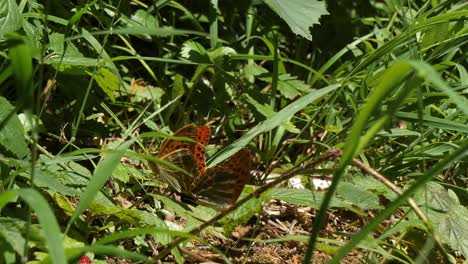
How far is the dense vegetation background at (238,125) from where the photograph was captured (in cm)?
216

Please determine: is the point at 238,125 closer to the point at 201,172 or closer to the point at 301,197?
the point at 201,172

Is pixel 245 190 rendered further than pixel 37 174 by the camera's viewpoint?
Yes

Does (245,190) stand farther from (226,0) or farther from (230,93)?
(226,0)

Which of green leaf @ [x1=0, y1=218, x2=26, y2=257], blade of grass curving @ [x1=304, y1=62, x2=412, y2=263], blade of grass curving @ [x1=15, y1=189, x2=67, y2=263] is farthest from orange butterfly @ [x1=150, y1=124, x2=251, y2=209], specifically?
blade of grass curving @ [x1=15, y1=189, x2=67, y2=263]

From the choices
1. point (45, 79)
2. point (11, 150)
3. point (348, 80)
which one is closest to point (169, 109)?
point (45, 79)

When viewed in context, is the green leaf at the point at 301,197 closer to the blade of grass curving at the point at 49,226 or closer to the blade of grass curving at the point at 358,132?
the blade of grass curving at the point at 358,132

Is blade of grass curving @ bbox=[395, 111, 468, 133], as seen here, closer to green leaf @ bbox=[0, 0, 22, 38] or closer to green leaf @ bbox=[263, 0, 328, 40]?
green leaf @ bbox=[263, 0, 328, 40]

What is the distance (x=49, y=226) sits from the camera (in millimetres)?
1354

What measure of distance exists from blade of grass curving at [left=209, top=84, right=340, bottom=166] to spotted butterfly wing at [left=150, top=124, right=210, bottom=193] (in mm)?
104

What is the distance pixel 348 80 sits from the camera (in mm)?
2957

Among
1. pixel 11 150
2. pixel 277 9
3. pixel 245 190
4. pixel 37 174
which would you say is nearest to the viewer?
pixel 37 174

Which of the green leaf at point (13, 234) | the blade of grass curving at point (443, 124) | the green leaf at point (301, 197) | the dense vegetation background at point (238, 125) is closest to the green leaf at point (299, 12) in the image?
the dense vegetation background at point (238, 125)

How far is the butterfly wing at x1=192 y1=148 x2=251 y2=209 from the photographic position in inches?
93.6

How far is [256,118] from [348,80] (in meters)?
0.38
